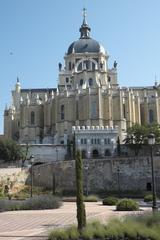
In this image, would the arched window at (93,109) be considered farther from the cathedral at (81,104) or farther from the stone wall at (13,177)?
the stone wall at (13,177)

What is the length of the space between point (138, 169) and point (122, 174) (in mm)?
2334

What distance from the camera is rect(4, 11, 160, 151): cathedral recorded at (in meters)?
89.8

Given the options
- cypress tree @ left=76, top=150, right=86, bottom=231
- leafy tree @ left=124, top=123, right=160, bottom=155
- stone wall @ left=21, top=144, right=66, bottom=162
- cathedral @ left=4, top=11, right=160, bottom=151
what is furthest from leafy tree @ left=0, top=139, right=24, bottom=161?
cypress tree @ left=76, top=150, right=86, bottom=231

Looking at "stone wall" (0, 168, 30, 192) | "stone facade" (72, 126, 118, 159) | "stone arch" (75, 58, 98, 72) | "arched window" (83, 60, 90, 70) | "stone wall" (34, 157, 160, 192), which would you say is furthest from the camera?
"stone arch" (75, 58, 98, 72)

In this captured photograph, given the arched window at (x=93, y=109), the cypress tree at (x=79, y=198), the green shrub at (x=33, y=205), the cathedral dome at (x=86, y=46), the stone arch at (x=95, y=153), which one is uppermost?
the cathedral dome at (x=86, y=46)

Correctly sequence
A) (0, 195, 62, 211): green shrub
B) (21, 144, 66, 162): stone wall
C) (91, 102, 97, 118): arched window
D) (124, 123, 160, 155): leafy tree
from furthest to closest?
(91, 102, 97, 118): arched window → (21, 144, 66, 162): stone wall → (124, 123, 160, 155): leafy tree → (0, 195, 62, 211): green shrub

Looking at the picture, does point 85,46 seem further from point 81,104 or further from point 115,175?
point 115,175

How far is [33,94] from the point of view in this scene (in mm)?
112500

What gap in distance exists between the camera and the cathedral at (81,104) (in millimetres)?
89750

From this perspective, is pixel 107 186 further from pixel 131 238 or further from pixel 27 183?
pixel 131 238

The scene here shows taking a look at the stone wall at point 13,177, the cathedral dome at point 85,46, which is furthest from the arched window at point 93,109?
the stone wall at point 13,177

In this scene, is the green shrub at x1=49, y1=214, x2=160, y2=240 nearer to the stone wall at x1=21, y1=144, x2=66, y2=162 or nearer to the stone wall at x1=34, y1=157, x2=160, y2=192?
the stone wall at x1=34, y1=157, x2=160, y2=192

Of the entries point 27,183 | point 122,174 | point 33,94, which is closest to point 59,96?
point 33,94

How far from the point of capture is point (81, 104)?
91500mm
